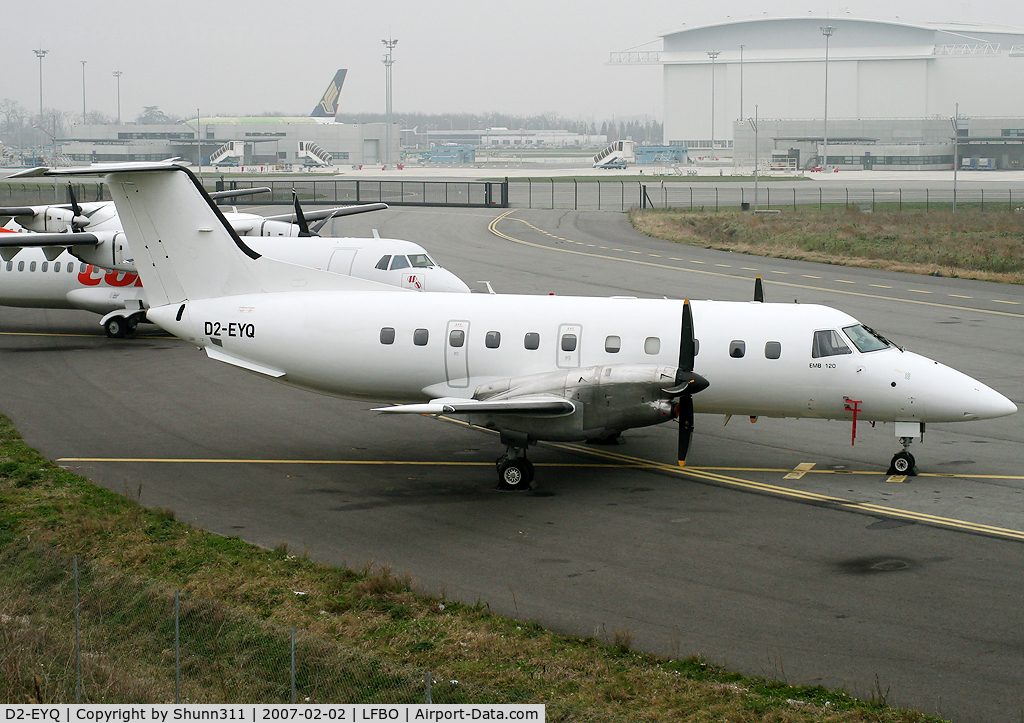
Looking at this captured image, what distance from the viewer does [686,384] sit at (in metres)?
19.5

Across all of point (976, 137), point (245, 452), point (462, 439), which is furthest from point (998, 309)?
point (976, 137)

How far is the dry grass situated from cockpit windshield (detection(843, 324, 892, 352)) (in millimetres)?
31837

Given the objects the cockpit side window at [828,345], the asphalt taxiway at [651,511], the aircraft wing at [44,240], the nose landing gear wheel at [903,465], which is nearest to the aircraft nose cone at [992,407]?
the asphalt taxiway at [651,511]

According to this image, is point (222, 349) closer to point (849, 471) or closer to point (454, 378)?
point (454, 378)

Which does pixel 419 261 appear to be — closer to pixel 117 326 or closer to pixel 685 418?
pixel 117 326

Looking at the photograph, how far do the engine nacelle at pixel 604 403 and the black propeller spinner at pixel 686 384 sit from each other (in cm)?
18

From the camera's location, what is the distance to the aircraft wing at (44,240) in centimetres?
3212

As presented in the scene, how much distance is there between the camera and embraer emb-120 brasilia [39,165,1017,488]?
20.1 metres

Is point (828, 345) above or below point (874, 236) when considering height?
below

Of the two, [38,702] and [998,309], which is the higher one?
[998,309]

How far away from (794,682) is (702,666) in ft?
3.80

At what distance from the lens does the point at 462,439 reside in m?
24.8

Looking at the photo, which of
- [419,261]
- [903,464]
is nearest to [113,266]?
[419,261]

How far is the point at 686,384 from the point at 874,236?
49.6m
